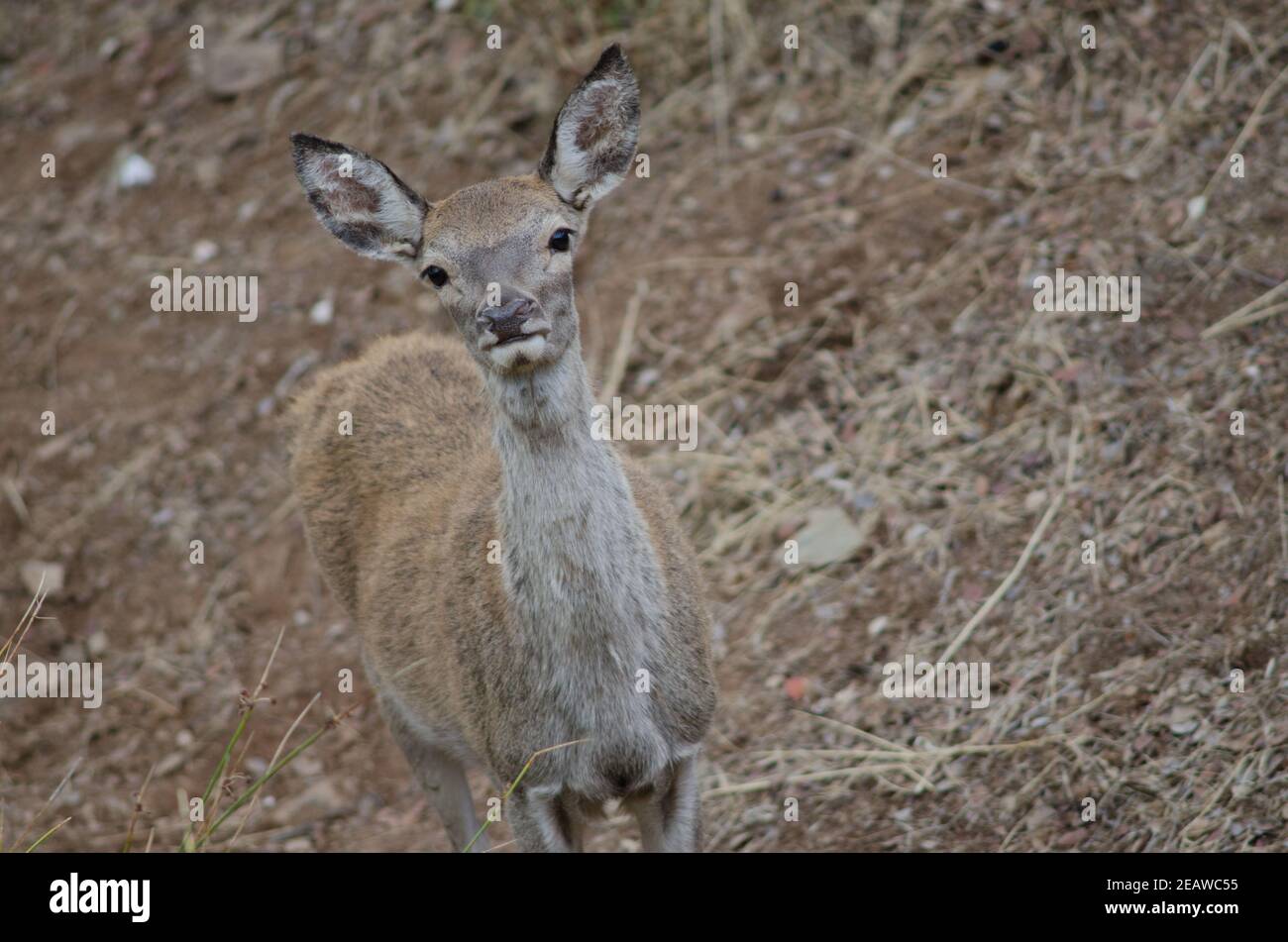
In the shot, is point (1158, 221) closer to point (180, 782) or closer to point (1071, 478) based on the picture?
point (1071, 478)

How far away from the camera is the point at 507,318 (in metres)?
4.93

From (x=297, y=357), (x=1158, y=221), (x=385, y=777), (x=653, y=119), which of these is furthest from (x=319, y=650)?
(x=1158, y=221)

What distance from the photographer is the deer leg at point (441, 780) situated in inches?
269

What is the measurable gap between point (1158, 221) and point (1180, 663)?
8.72 ft

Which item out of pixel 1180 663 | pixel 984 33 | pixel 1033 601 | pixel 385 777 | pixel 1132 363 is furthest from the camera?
pixel 984 33

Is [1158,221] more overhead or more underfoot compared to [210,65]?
more underfoot

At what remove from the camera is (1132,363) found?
7.35 meters

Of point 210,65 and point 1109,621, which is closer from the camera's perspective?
point 1109,621

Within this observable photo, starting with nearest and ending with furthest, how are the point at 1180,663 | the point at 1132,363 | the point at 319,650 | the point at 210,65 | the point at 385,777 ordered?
the point at 1180,663 < the point at 1132,363 < the point at 385,777 < the point at 319,650 < the point at 210,65

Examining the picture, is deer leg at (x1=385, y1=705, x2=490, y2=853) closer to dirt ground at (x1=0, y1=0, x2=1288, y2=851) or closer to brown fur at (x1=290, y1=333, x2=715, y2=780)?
brown fur at (x1=290, y1=333, x2=715, y2=780)

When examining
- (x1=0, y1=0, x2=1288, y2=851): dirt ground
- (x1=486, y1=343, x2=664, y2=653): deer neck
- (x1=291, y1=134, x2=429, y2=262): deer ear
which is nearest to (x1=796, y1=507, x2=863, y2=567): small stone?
(x1=0, y1=0, x2=1288, y2=851): dirt ground

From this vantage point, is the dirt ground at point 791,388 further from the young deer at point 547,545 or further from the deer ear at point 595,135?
the deer ear at point 595,135

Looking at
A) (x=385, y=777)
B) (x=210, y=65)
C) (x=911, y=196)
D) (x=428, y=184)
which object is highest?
(x=210, y=65)

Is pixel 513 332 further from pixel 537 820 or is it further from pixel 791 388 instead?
pixel 791 388
